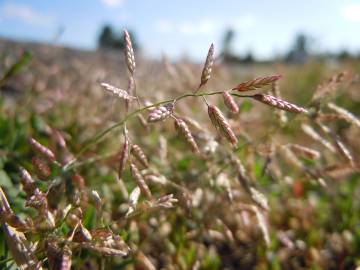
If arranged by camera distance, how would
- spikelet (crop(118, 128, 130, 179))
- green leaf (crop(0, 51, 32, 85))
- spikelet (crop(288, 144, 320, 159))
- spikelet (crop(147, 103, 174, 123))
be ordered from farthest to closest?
green leaf (crop(0, 51, 32, 85)) → spikelet (crop(288, 144, 320, 159)) → spikelet (crop(118, 128, 130, 179)) → spikelet (crop(147, 103, 174, 123))

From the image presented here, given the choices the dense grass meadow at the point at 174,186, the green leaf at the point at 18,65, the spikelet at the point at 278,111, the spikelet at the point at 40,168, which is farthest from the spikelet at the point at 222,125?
the green leaf at the point at 18,65

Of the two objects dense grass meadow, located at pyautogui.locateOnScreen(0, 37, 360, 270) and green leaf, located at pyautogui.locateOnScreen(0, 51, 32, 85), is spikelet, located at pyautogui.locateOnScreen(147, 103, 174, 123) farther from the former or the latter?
green leaf, located at pyautogui.locateOnScreen(0, 51, 32, 85)

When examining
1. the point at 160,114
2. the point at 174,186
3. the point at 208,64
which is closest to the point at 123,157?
the point at 160,114

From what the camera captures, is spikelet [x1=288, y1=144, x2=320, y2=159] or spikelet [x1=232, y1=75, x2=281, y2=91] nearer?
spikelet [x1=232, y1=75, x2=281, y2=91]

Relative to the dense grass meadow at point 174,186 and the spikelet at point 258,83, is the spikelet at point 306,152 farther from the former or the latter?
the spikelet at point 258,83

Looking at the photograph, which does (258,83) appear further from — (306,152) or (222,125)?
(306,152)

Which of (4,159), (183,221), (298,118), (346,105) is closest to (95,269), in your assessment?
(183,221)

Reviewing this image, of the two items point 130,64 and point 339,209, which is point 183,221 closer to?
point 130,64

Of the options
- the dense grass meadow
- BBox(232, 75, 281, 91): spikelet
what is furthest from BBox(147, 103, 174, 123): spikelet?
BBox(232, 75, 281, 91): spikelet
